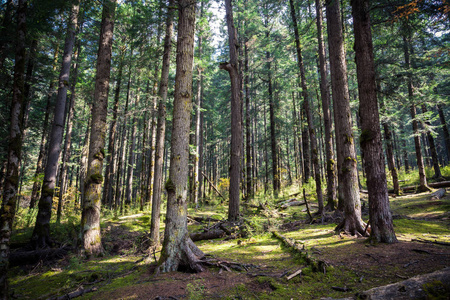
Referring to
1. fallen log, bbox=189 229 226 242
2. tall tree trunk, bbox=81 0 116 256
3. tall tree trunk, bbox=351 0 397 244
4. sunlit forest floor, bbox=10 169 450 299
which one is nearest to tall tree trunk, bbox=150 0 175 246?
sunlit forest floor, bbox=10 169 450 299

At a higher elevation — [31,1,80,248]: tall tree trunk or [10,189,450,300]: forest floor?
[31,1,80,248]: tall tree trunk

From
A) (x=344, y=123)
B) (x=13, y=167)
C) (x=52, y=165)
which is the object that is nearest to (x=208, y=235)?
(x=13, y=167)

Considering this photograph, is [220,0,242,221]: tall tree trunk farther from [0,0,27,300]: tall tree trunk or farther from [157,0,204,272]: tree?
[0,0,27,300]: tall tree trunk

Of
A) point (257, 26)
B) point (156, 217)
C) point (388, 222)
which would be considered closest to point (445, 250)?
point (388, 222)

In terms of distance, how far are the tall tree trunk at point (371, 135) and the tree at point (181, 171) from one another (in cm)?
474

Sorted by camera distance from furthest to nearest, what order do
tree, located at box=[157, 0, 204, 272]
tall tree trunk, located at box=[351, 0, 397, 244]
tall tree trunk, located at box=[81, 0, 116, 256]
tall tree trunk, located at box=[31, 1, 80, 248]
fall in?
tall tree trunk, located at box=[31, 1, 80, 248], tall tree trunk, located at box=[81, 0, 116, 256], tall tree trunk, located at box=[351, 0, 397, 244], tree, located at box=[157, 0, 204, 272]

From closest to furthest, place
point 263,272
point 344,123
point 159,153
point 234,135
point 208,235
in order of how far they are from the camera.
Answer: point 263,272
point 344,123
point 159,153
point 208,235
point 234,135

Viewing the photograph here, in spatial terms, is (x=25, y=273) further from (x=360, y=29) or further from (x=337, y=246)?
(x=360, y=29)

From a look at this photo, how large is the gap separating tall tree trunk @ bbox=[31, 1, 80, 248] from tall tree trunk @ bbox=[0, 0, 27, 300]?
3.91 metres

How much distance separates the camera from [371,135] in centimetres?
575

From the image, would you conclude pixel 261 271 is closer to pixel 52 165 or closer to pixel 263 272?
pixel 263 272

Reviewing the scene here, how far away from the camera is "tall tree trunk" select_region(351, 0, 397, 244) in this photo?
545cm

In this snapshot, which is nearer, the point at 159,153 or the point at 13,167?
the point at 13,167

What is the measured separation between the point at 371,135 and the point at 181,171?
5.23m
